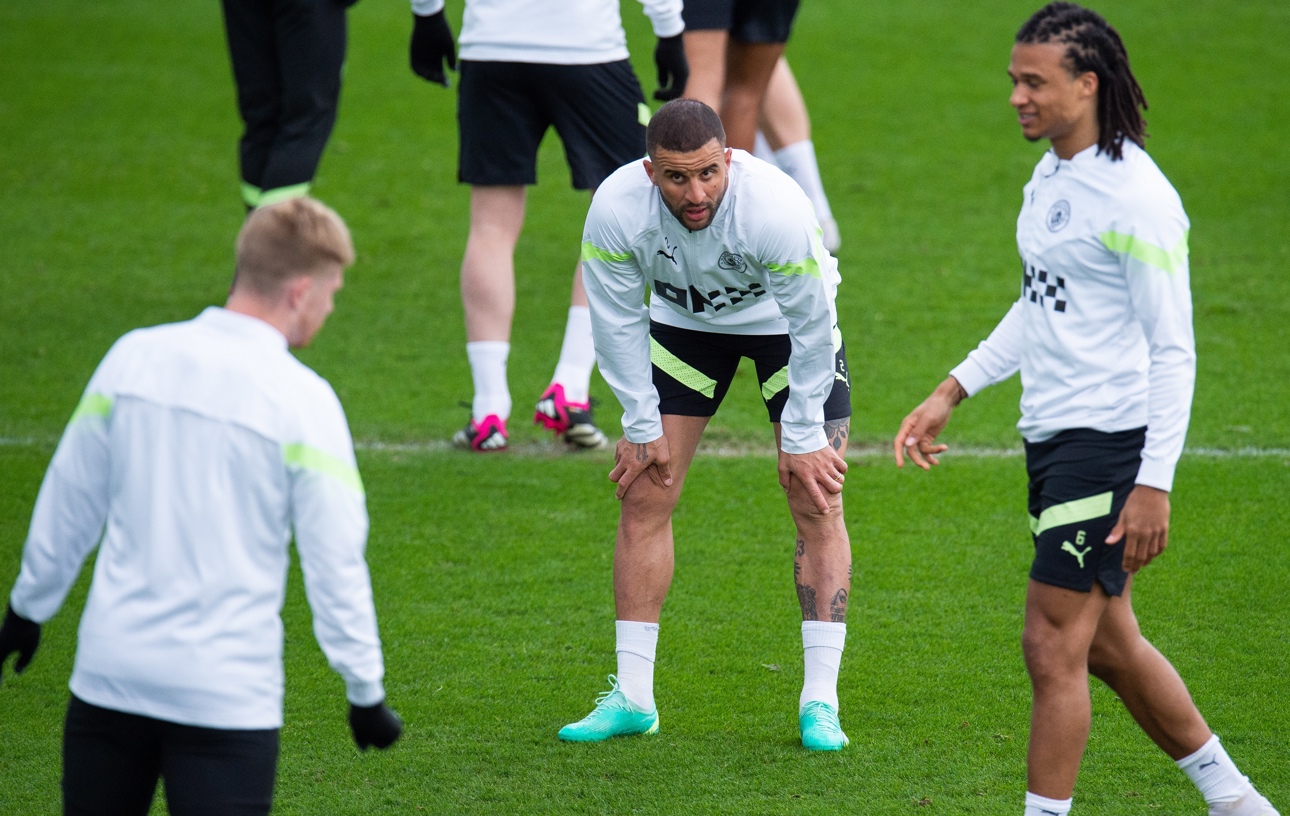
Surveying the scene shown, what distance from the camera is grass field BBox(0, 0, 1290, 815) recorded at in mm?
3479

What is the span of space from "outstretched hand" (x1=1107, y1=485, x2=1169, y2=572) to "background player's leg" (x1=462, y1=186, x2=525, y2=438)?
331 cm

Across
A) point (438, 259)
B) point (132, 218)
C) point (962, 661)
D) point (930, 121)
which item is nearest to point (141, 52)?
point (132, 218)

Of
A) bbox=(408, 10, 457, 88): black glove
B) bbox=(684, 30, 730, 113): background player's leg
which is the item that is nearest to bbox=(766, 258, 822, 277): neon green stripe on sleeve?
bbox=(408, 10, 457, 88): black glove

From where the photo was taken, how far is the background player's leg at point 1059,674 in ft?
9.19

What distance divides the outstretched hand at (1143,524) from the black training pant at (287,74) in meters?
4.76

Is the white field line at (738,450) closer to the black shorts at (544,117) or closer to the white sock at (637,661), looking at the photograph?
the black shorts at (544,117)

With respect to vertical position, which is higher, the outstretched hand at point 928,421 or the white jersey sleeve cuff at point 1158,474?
the white jersey sleeve cuff at point 1158,474

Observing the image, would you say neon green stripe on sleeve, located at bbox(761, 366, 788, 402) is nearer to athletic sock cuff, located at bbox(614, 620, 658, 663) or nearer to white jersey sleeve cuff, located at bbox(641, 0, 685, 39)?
athletic sock cuff, located at bbox(614, 620, 658, 663)

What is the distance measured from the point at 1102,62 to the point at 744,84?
4.68 m

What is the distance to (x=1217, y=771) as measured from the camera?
9.73 feet

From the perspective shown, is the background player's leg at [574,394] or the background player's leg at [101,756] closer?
the background player's leg at [101,756]

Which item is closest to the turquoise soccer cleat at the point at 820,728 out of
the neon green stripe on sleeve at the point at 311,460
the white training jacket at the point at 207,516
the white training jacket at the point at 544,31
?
the white training jacket at the point at 207,516

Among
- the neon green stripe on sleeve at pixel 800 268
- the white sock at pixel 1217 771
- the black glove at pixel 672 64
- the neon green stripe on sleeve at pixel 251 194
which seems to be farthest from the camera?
the neon green stripe on sleeve at pixel 251 194

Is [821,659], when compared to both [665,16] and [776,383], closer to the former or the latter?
[776,383]
